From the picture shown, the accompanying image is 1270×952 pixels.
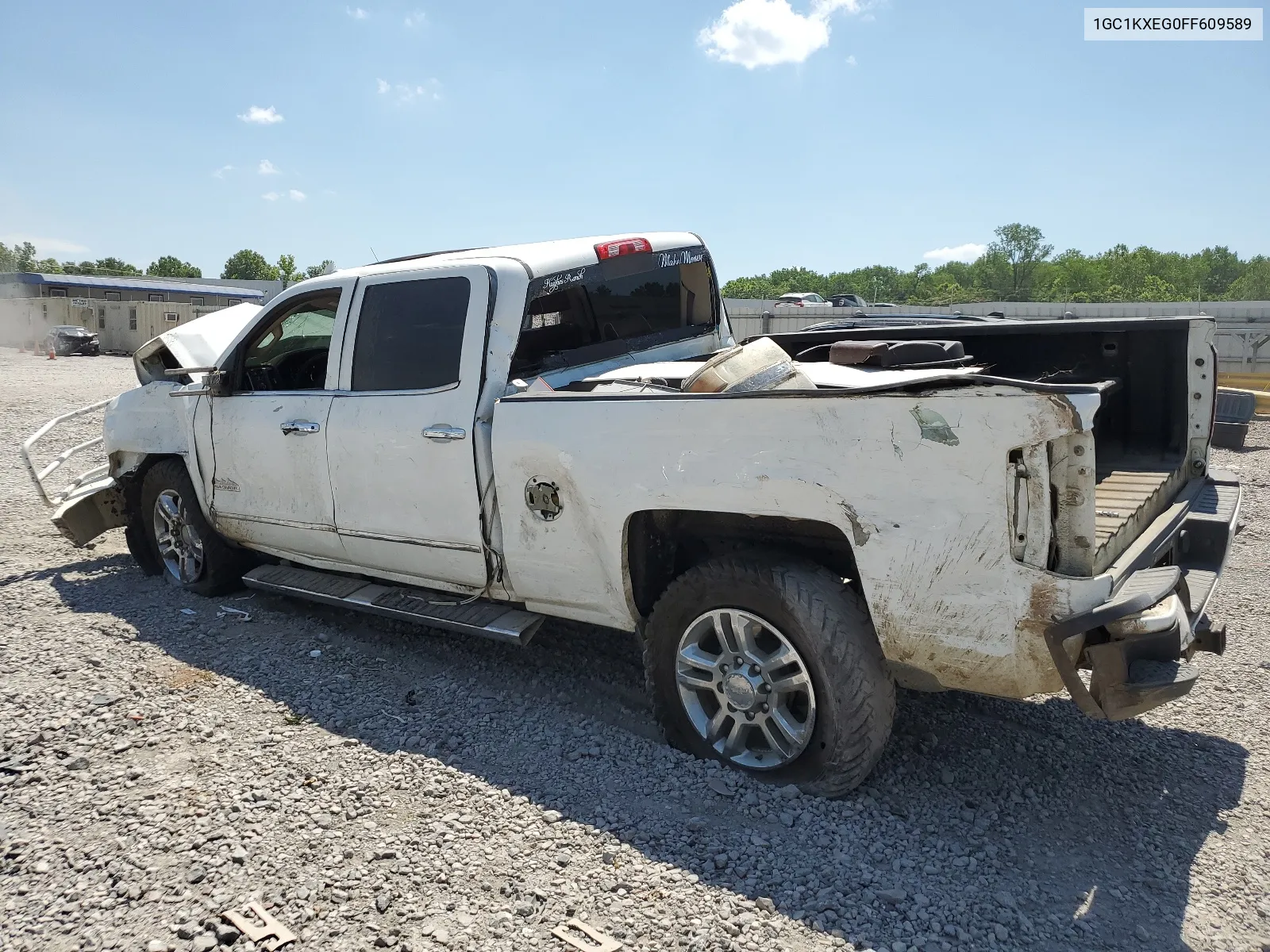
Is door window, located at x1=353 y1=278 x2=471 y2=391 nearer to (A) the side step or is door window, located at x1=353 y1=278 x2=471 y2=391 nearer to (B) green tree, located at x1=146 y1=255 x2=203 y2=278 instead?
(A) the side step

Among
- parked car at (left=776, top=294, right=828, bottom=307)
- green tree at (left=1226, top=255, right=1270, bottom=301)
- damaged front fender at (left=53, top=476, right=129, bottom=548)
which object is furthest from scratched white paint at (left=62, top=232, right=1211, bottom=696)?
green tree at (left=1226, top=255, right=1270, bottom=301)

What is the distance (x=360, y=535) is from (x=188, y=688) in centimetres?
106

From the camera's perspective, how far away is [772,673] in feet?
10.9

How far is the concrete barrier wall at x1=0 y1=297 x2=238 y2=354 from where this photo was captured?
37500mm

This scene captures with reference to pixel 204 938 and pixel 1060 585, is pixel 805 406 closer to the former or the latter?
pixel 1060 585

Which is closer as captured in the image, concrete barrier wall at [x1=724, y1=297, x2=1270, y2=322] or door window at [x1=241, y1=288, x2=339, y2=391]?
door window at [x1=241, y1=288, x2=339, y2=391]

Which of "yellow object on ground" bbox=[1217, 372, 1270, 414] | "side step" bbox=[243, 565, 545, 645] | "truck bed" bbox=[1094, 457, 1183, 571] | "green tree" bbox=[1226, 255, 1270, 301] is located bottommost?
"side step" bbox=[243, 565, 545, 645]

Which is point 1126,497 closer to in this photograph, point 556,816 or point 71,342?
point 556,816

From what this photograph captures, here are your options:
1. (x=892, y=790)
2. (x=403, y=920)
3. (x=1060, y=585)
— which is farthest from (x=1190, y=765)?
(x=403, y=920)

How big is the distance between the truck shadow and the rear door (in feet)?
2.02

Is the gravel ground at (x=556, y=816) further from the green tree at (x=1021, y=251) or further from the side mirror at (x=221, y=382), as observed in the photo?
the green tree at (x=1021, y=251)

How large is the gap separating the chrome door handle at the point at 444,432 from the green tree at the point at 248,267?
115065mm

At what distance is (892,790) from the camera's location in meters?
3.42

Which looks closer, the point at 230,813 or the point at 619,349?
the point at 230,813
